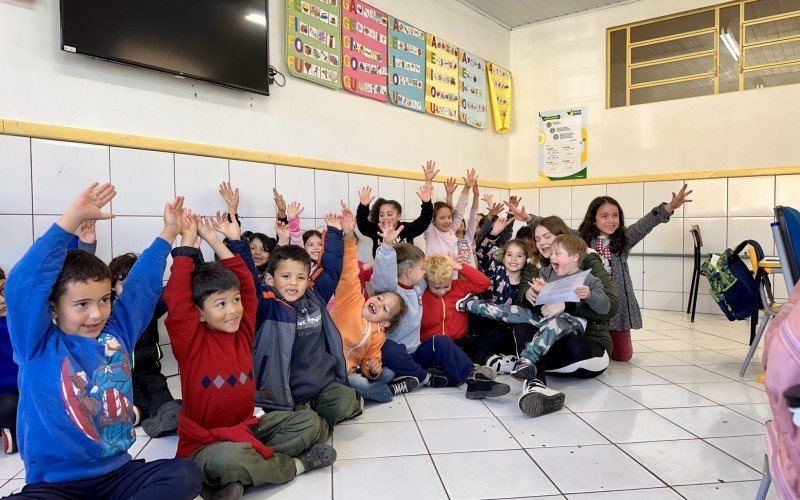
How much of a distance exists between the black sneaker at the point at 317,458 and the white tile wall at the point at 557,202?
13.1 ft

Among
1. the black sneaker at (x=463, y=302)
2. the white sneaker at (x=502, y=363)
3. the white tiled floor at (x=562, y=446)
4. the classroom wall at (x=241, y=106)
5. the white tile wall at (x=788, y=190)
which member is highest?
the classroom wall at (x=241, y=106)

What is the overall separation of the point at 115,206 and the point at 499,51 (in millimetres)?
4053

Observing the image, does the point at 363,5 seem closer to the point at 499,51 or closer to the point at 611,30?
the point at 499,51

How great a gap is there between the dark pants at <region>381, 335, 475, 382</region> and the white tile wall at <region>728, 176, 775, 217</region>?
3245mm

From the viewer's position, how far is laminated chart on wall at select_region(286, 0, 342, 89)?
120 inches

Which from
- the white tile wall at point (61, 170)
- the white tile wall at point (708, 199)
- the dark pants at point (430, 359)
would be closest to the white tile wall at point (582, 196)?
the white tile wall at point (708, 199)

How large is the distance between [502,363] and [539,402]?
562 millimetres

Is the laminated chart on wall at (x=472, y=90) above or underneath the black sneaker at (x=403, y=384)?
above

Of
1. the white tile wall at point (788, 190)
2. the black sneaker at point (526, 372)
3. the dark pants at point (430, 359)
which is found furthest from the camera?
the white tile wall at point (788, 190)

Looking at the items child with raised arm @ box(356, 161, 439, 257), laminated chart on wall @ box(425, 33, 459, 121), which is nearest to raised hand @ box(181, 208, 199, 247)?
child with raised arm @ box(356, 161, 439, 257)

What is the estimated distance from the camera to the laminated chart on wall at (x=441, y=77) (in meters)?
4.15

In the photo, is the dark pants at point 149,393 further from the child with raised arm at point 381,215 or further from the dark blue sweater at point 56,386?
the child with raised arm at point 381,215

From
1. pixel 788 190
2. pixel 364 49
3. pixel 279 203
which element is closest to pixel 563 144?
pixel 788 190

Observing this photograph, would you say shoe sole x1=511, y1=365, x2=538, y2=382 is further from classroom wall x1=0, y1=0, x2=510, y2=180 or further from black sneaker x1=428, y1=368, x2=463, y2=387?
classroom wall x1=0, y1=0, x2=510, y2=180
